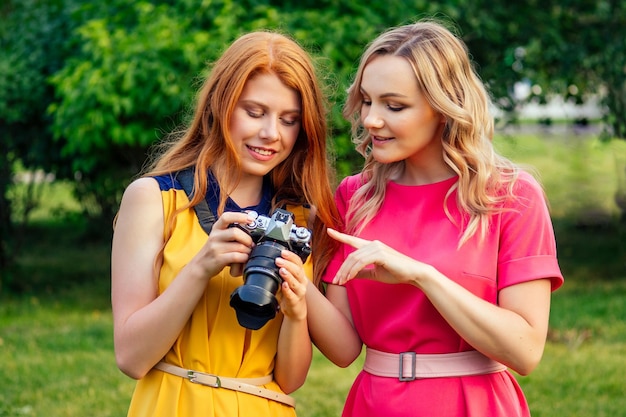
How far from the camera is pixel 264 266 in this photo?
103 inches

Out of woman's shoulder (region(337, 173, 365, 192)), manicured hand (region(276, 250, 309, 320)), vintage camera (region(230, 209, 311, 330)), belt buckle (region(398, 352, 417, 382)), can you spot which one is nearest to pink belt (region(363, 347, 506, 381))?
belt buckle (region(398, 352, 417, 382))

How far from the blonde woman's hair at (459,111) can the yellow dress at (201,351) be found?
→ 526 millimetres

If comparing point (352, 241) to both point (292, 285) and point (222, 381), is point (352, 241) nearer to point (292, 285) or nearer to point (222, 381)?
point (292, 285)

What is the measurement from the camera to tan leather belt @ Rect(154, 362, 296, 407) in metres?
2.87

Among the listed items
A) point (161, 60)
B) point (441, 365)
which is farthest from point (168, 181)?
point (161, 60)

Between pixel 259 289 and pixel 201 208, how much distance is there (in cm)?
48

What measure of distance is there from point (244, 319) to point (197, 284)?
185 mm

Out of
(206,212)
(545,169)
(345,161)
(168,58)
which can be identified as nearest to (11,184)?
(168,58)

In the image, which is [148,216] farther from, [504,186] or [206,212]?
[504,186]

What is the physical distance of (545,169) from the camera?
1930 cm

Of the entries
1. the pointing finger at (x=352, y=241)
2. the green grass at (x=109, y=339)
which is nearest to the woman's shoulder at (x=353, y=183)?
the pointing finger at (x=352, y=241)

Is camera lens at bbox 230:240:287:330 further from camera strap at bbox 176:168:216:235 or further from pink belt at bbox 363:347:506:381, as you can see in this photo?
pink belt at bbox 363:347:506:381

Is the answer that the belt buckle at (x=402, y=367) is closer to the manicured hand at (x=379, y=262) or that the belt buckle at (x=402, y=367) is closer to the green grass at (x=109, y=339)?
the manicured hand at (x=379, y=262)

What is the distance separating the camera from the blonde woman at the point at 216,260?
Result: 9.20 feet
